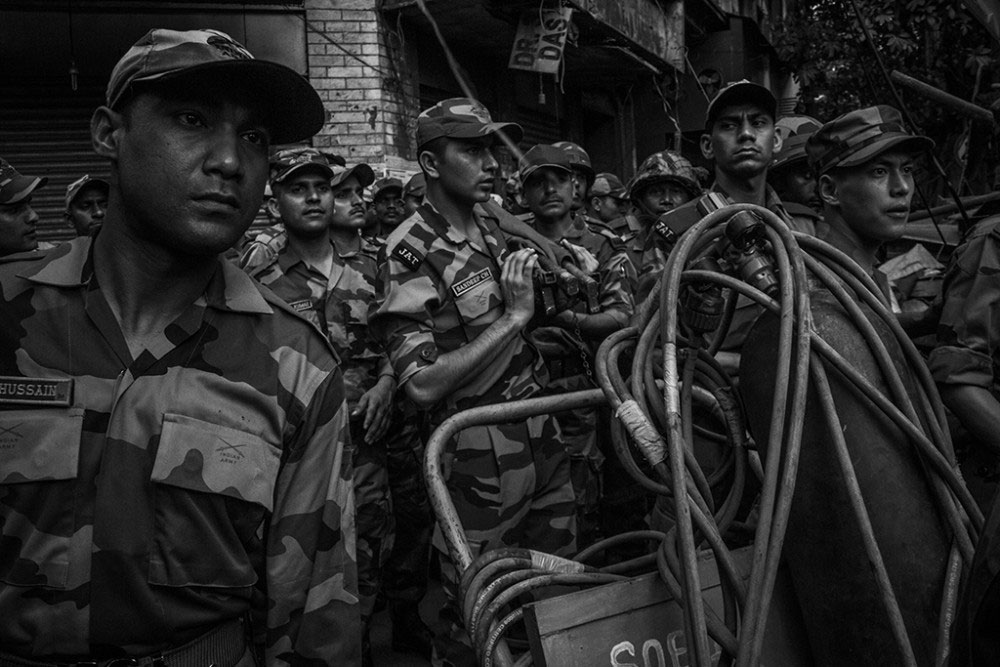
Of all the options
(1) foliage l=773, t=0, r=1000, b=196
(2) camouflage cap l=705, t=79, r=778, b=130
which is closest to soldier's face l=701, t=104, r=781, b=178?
(2) camouflage cap l=705, t=79, r=778, b=130

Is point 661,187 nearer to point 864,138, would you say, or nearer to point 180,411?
point 864,138

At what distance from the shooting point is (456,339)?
11.5 feet

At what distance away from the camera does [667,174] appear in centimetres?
572

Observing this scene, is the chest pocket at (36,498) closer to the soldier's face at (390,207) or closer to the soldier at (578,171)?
the soldier at (578,171)

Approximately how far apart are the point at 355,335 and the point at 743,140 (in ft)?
7.86

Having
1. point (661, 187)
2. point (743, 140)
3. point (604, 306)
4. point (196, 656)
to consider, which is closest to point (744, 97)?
point (743, 140)

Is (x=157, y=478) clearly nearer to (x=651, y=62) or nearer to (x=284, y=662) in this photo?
(x=284, y=662)

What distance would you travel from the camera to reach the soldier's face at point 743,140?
3.68 meters

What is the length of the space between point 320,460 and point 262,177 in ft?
2.02

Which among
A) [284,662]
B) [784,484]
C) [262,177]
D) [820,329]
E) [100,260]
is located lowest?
[284,662]

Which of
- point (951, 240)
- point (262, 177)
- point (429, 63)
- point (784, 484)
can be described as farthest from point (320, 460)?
point (429, 63)

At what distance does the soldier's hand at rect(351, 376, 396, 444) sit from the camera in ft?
13.6

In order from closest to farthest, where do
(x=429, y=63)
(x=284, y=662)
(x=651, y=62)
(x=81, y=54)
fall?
(x=284, y=662), (x=81, y=54), (x=429, y=63), (x=651, y=62)

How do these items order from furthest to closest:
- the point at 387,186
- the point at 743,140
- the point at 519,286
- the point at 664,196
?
the point at 387,186 → the point at 664,196 → the point at 743,140 → the point at 519,286
